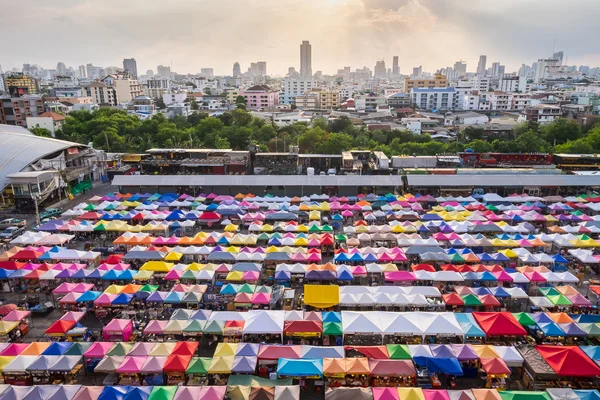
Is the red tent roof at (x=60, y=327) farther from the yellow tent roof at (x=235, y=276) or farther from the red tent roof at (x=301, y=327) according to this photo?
the red tent roof at (x=301, y=327)

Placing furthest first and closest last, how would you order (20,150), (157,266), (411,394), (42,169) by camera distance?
(20,150) → (42,169) → (157,266) → (411,394)

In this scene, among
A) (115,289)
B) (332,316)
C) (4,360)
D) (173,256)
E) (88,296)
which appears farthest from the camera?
(173,256)

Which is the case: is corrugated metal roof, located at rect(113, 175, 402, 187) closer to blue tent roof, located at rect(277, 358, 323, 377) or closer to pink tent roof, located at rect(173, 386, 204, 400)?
blue tent roof, located at rect(277, 358, 323, 377)

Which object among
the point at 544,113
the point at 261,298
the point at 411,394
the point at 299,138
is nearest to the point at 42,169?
the point at 299,138

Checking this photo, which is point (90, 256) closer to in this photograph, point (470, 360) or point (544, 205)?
point (470, 360)

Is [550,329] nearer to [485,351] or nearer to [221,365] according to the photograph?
[485,351]

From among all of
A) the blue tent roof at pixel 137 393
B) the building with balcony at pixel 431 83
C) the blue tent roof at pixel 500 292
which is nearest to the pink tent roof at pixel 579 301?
the blue tent roof at pixel 500 292
